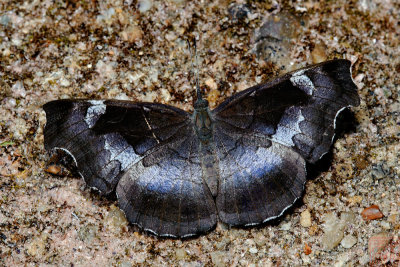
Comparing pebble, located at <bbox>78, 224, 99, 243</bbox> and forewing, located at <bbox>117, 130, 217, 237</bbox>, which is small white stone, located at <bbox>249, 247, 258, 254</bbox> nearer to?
forewing, located at <bbox>117, 130, 217, 237</bbox>

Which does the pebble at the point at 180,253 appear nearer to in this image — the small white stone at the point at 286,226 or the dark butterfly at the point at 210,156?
the dark butterfly at the point at 210,156

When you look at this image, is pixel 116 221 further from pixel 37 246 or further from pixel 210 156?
pixel 210 156

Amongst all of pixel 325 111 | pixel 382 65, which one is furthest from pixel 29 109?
pixel 382 65

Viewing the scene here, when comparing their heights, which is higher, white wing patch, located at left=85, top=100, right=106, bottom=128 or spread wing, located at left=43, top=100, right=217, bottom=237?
white wing patch, located at left=85, top=100, right=106, bottom=128

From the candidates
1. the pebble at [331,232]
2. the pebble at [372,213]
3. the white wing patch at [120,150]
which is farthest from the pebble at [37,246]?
the pebble at [372,213]

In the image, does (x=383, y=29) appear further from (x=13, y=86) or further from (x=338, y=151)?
(x=13, y=86)

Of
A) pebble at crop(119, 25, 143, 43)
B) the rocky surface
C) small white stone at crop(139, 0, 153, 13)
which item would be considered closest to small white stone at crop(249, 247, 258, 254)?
the rocky surface
